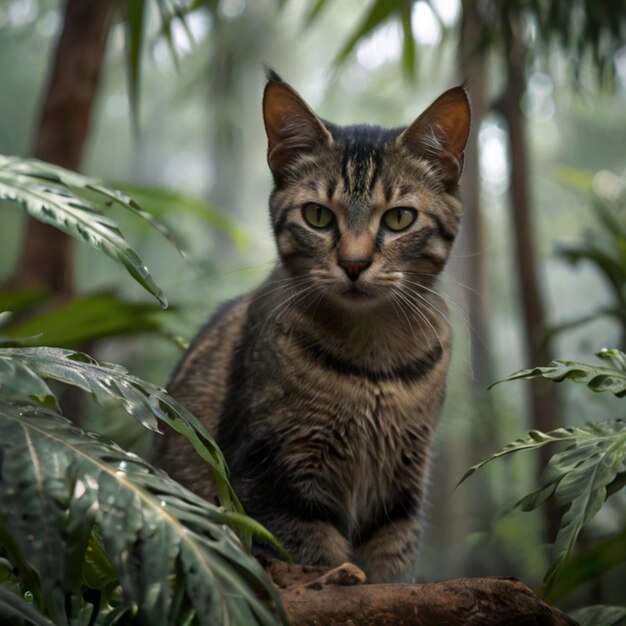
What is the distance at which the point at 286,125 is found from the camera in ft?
6.20

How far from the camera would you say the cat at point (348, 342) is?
1762 millimetres

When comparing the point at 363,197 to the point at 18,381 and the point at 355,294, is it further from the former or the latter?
the point at 18,381

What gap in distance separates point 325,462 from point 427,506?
0.40m

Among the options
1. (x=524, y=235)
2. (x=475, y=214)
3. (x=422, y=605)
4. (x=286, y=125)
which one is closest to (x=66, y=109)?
(x=286, y=125)

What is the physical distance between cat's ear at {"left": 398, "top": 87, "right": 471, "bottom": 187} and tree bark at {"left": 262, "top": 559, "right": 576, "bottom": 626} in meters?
0.95

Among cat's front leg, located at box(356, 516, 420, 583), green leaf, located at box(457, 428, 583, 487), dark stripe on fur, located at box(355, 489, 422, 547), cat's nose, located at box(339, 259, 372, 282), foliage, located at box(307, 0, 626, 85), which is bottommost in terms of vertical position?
cat's front leg, located at box(356, 516, 420, 583)

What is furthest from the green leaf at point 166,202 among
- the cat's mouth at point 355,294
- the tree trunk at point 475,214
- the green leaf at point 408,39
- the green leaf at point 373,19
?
the cat's mouth at point 355,294

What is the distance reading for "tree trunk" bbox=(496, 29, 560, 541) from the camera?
163 inches

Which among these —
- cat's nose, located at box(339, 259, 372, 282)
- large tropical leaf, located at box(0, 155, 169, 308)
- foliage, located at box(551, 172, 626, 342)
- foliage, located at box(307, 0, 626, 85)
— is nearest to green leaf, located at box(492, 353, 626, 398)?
cat's nose, located at box(339, 259, 372, 282)

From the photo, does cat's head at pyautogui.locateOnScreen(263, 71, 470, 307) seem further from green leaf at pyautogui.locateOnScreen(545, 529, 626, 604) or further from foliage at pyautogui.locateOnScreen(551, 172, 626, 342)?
foliage at pyautogui.locateOnScreen(551, 172, 626, 342)

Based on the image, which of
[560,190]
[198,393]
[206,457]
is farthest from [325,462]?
[560,190]

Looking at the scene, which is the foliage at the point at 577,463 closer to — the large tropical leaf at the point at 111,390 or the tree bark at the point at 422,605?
the tree bark at the point at 422,605

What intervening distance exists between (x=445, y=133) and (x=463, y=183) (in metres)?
3.18

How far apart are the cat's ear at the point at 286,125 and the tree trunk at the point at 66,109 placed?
1.59 metres
